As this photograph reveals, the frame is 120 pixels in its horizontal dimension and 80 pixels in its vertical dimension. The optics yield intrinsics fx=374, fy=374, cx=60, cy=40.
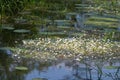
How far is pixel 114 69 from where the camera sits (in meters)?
4.43

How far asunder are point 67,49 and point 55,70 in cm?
81

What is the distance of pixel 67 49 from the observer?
5117mm

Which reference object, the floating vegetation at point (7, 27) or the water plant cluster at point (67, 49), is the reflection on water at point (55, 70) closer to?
the water plant cluster at point (67, 49)

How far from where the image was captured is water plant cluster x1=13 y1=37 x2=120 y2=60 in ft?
16.0

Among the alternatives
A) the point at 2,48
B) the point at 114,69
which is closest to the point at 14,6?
the point at 2,48

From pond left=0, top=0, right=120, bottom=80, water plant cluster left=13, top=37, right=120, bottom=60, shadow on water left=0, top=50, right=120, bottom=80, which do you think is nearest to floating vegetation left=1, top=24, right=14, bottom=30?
pond left=0, top=0, right=120, bottom=80

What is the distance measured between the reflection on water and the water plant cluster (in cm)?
21

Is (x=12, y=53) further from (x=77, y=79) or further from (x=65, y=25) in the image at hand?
(x=65, y=25)

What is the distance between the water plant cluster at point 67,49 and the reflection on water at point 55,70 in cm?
21

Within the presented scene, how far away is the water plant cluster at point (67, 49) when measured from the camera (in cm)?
489

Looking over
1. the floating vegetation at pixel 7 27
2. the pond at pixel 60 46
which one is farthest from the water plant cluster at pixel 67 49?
the floating vegetation at pixel 7 27

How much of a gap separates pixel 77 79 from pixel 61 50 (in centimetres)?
105

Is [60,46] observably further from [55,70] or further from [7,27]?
[7,27]

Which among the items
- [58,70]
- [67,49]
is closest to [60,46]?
[67,49]
